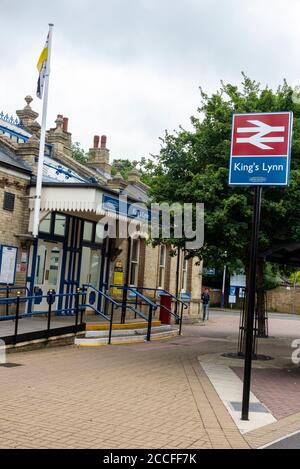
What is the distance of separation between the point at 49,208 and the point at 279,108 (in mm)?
6923

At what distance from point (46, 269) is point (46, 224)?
4.60 ft

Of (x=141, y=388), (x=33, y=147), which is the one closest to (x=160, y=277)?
(x=33, y=147)

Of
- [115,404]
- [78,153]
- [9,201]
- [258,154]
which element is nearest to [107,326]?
[9,201]

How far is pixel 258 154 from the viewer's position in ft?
27.1

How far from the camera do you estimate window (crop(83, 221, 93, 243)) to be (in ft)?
63.6

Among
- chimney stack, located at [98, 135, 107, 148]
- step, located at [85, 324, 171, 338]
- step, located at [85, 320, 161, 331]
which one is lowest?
step, located at [85, 324, 171, 338]

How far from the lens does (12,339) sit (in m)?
12.0

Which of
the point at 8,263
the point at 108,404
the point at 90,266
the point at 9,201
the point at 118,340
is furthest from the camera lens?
the point at 90,266

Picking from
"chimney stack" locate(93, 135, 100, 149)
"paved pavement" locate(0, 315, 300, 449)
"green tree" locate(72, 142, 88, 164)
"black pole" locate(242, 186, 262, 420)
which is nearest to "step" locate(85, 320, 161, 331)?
"paved pavement" locate(0, 315, 300, 449)

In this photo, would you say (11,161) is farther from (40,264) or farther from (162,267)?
(162,267)

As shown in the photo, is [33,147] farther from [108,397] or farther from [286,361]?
[108,397]

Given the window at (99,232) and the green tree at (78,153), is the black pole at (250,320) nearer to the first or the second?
the window at (99,232)

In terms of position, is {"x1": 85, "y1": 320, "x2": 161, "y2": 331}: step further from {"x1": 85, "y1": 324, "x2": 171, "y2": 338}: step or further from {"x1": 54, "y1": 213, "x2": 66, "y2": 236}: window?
{"x1": 54, "y1": 213, "x2": 66, "y2": 236}: window

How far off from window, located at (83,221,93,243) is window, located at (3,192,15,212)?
3537 mm
